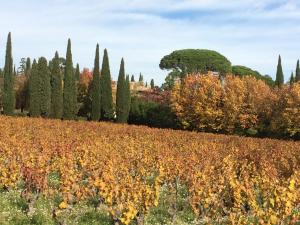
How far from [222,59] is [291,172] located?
67.1m

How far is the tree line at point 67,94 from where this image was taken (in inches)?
1986

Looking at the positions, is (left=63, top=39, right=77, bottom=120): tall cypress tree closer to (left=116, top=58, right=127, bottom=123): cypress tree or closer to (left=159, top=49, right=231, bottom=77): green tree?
(left=116, top=58, right=127, bottom=123): cypress tree

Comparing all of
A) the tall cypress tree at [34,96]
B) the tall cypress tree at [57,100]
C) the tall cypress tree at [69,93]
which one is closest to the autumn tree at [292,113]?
the tall cypress tree at [69,93]

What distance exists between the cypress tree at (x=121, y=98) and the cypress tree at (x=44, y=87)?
307 inches

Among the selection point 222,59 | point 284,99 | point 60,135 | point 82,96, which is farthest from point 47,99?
point 222,59

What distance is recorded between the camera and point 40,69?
54688mm

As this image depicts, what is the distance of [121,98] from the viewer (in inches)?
2037

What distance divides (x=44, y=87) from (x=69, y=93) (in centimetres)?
456

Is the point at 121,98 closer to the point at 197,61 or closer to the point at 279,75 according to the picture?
the point at 279,75

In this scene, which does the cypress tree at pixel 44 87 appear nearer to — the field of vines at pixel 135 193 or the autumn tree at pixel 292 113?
the autumn tree at pixel 292 113

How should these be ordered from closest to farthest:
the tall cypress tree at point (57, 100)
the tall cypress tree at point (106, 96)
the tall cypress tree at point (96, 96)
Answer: the tall cypress tree at point (57, 100) → the tall cypress tree at point (96, 96) → the tall cypress tree at point (106, 96)

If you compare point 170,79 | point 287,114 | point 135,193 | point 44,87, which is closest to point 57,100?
point 44,87

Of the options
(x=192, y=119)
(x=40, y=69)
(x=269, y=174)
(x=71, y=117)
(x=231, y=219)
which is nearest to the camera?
(x=231, y=219)

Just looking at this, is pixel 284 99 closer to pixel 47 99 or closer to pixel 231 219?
pixel 47 99
